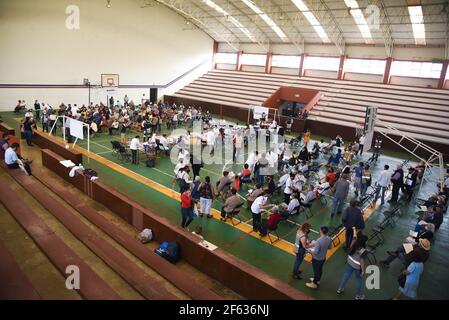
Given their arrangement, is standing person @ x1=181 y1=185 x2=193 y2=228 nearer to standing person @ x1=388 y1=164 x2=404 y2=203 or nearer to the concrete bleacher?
standing person @ x1=388 y1=164 x2=404 y2=203

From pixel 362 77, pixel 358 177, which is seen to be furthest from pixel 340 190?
pixel 362 77

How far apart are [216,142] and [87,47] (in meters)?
17.7

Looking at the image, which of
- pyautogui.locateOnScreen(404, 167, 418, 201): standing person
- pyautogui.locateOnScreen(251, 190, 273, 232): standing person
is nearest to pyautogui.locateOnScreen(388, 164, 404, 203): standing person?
pyautogui.locateOnScreen(404, 167, 418, 201): standing person

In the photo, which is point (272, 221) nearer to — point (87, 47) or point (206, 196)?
point (206, 196)

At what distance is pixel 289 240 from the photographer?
9172 mm

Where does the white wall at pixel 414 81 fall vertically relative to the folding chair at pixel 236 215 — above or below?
above

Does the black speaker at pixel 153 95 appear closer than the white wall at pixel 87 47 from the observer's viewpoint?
No

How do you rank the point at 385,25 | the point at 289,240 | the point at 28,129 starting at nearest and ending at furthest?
the point at 289,240 < the point at 28,129 < the point at 385,25

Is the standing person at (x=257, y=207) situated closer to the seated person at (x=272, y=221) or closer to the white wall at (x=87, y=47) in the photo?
the seated person at (x=272, y=221)

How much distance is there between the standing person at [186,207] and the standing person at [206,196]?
68cm

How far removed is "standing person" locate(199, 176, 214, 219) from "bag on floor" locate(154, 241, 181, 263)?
6.88ft

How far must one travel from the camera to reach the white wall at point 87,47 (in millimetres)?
24125

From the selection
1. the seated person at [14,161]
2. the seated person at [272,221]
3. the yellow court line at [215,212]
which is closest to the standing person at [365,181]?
the yellow court line at [215,212]
